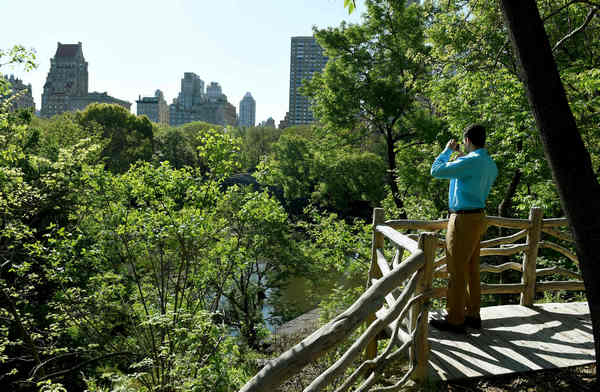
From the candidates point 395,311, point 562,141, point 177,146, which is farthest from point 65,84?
point 562,141

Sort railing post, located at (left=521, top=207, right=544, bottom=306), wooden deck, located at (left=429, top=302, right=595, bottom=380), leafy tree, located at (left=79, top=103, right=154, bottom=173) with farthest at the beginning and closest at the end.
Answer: leafy tree, located at (left=79, top=103, right=154, bottom=173)
railing post, located at (left=521, top=207, right=544, bottom=306)
wooden deck, located at (left=429, top=302, right=595, bottom=380)

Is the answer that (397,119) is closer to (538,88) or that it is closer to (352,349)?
(538,88)

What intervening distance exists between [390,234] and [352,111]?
11.2 meters

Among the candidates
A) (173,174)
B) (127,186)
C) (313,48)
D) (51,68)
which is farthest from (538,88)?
(51,68)

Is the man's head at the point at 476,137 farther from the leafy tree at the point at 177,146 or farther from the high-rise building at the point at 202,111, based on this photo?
the high-rise building at the point at 202,111

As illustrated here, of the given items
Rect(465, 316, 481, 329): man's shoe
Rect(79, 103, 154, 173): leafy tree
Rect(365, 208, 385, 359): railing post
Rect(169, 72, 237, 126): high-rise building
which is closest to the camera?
Rect(465, 316, 481, 329): man's shoe

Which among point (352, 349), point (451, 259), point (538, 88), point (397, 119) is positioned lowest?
point (352, 349)

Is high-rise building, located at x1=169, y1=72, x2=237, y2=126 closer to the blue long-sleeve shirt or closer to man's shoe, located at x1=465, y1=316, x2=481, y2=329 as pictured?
man's shoe, located at x1=465, y1=316, x2=481, y2=329

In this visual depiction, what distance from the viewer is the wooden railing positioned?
1965mm

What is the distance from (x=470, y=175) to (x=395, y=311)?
4.96ft

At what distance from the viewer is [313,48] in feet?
438

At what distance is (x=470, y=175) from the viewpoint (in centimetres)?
343

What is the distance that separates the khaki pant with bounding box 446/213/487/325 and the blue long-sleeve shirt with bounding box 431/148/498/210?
12 centimetres

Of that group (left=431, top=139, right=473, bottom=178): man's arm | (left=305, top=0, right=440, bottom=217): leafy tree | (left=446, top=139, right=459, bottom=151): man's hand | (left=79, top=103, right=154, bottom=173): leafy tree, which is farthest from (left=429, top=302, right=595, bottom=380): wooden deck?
(left=79, top=103, right=154, bottom=173): leafy tree
